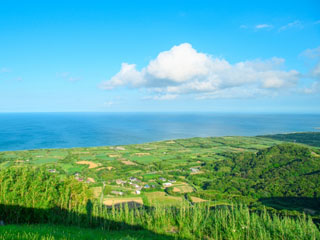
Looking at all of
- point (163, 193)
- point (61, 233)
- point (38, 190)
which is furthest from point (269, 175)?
point (61, 233)

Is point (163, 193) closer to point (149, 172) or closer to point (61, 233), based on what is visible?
point (149, 172)

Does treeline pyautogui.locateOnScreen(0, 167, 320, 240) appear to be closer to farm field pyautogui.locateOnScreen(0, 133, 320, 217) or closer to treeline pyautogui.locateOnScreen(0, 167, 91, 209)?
treeline pyautogui.locateOnScreen(0, 167, 91, 209)

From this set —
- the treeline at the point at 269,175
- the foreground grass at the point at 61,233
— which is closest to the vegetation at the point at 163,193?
the foreground grass at the point at 61,233

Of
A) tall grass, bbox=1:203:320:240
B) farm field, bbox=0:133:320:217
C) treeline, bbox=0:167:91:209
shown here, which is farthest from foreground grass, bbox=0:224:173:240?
farm field, bbox=0:133:320:217

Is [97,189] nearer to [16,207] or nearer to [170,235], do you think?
[16,207]

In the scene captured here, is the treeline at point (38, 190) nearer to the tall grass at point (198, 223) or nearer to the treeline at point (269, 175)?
the tall grass at point (198, 223)

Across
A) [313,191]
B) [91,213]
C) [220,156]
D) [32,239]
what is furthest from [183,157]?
[32,239]
